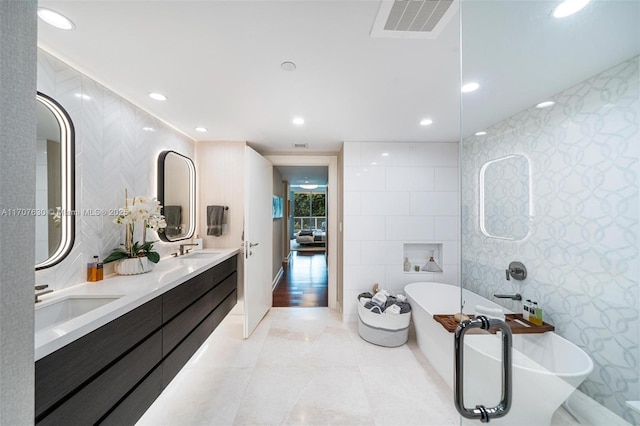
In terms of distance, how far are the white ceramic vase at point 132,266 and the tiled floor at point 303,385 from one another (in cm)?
96

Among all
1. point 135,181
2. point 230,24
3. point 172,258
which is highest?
point 230,24

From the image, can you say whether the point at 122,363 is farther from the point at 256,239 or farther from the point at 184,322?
the point at 256,239

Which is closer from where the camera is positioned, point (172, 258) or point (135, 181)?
point (135, 181)

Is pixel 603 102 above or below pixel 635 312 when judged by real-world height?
above

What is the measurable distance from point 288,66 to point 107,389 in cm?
191

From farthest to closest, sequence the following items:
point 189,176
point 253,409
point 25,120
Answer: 1. point 189,176
2. point 253,409
3. point 25,120

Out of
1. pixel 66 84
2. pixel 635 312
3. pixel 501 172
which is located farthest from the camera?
pixel 66 84

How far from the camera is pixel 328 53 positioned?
4.39 feet

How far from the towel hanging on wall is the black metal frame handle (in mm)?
2797

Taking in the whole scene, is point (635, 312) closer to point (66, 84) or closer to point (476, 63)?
point (476, 63)

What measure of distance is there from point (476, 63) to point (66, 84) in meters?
2.37

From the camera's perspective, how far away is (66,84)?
4.83ft

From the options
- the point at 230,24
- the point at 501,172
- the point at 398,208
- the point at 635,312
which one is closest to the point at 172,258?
the point at 230,24

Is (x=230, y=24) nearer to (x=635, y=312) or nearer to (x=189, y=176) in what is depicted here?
(x=635, y=312)
